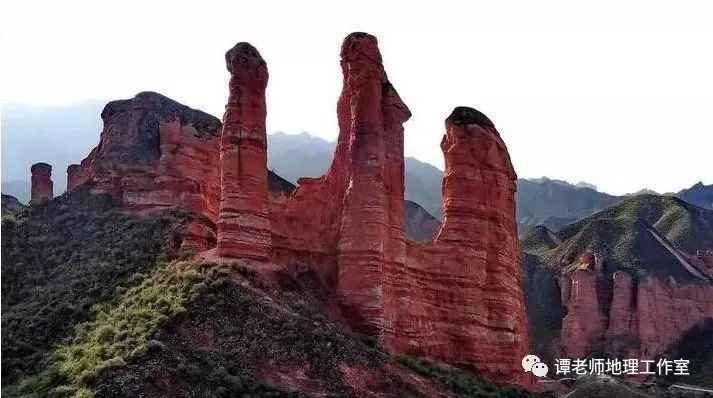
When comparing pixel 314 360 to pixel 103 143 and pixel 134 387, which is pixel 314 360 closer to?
pixel 134 387

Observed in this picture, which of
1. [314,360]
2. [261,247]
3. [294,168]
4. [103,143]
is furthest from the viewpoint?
[294,168]

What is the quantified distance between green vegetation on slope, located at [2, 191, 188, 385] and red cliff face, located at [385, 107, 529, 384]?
10139 millimetres

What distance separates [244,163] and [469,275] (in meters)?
11.4

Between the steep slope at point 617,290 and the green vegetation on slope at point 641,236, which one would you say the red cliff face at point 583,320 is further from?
the green vegetation on slope at point 641,236

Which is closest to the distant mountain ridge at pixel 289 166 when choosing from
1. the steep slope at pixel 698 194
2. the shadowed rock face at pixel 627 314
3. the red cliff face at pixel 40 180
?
the steep slope at pixel 698 194

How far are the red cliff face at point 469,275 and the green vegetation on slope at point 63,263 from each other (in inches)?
399

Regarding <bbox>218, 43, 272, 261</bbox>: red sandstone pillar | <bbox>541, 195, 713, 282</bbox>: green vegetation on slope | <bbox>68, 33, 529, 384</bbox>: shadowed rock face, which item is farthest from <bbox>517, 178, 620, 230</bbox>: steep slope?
<bbox>218, 43, 272, 261</bbox>: red sandstone pillar

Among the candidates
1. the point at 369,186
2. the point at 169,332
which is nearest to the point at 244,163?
the point at 369,186

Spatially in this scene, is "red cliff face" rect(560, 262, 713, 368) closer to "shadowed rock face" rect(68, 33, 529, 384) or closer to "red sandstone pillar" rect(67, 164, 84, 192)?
"shadowed rock face" rect(68, 33, 529, 384)

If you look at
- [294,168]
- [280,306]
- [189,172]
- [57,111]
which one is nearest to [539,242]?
[294,168]

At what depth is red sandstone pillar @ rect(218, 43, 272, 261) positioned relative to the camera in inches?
1334

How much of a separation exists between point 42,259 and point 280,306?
1285 centimetres

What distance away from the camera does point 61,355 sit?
102ft

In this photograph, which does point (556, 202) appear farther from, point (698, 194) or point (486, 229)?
point (486, 229)
